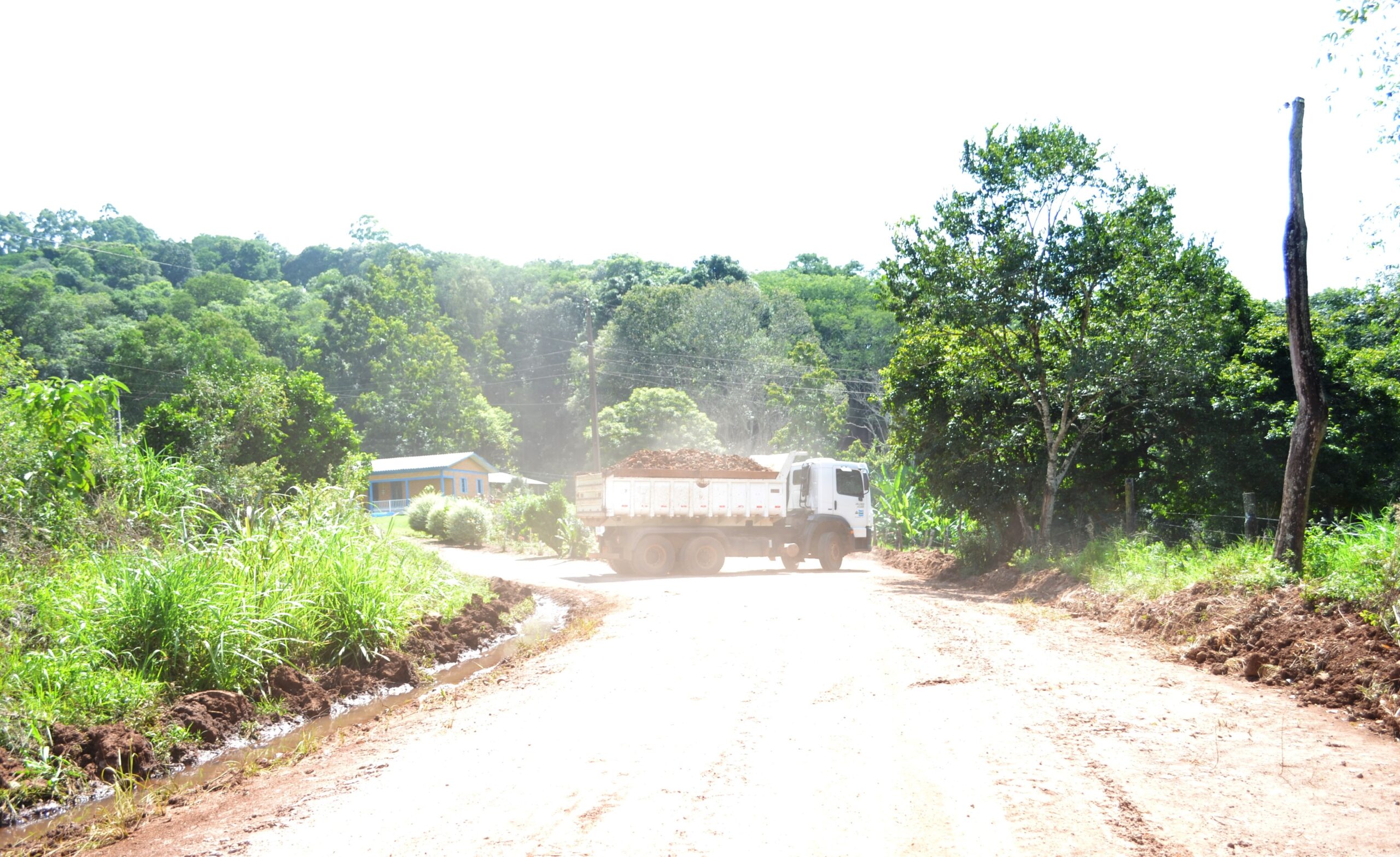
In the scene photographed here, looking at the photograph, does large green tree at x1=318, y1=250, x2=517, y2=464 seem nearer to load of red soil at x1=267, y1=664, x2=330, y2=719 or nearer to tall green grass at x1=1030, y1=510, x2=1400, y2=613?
tall green grass at x1=1030, y1=510, x2=1400, y2=613

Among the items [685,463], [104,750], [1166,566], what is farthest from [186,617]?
[685,463]

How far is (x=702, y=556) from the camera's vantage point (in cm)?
2156

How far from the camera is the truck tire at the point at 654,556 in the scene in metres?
21.0

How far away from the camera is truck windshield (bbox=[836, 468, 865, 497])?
74.7 ft

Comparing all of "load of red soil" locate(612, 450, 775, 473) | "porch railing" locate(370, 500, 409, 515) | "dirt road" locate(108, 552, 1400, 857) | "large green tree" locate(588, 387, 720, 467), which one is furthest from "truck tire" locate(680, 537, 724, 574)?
"porch railing" locate(370, 500, 409, 515)

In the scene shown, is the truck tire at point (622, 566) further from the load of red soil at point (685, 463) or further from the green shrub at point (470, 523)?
the green shrub at point (470, 523)

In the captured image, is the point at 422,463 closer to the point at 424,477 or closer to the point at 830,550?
the point at 424,477

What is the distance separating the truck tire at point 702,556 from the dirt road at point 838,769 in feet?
38.4

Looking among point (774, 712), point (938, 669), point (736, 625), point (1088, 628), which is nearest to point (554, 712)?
point (774, 712)

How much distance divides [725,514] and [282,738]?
14.2 m

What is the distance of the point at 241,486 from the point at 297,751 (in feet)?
51.2

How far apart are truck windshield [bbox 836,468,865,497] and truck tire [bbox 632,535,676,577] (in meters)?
4.27

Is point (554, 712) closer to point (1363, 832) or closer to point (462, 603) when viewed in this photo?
point (1363, 832)

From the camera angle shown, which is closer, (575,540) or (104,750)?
(104,750)
